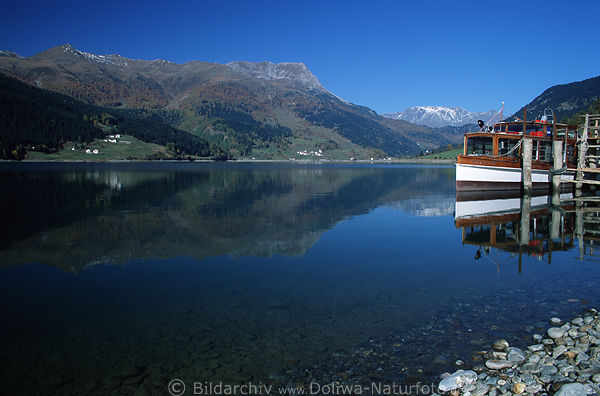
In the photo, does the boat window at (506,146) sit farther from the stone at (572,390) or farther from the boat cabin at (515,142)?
the stone at (572,390)

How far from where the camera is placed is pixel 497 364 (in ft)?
27.0

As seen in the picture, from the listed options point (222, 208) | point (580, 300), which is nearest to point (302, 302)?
point (580, 300)

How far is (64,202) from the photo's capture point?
37.8 meters

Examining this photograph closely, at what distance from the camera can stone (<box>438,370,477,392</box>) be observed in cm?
747

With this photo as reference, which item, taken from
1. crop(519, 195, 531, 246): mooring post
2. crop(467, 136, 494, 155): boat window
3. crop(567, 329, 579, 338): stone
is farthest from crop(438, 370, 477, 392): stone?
crop(467, 136, 494, 155): boat window

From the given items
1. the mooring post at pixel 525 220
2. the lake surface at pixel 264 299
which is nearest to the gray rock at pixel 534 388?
the lake surface at pixel 264 299

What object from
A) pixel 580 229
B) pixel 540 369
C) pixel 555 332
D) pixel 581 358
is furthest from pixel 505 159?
pixel 540 369

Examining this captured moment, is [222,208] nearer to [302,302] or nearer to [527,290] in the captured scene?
[302,302]

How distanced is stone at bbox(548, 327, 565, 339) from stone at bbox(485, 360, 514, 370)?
210 centimetres

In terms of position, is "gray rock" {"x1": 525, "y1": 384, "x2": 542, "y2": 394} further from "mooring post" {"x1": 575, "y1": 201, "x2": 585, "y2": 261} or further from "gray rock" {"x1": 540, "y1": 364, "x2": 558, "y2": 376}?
"mooring post" {"x1": 575, "y1": 201, "x2": 585, "y2": 261}

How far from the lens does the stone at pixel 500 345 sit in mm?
9012

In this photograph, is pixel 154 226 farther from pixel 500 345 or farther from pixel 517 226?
pixel 517 226

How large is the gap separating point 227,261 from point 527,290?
11.5m

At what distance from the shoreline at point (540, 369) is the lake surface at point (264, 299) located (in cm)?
46
